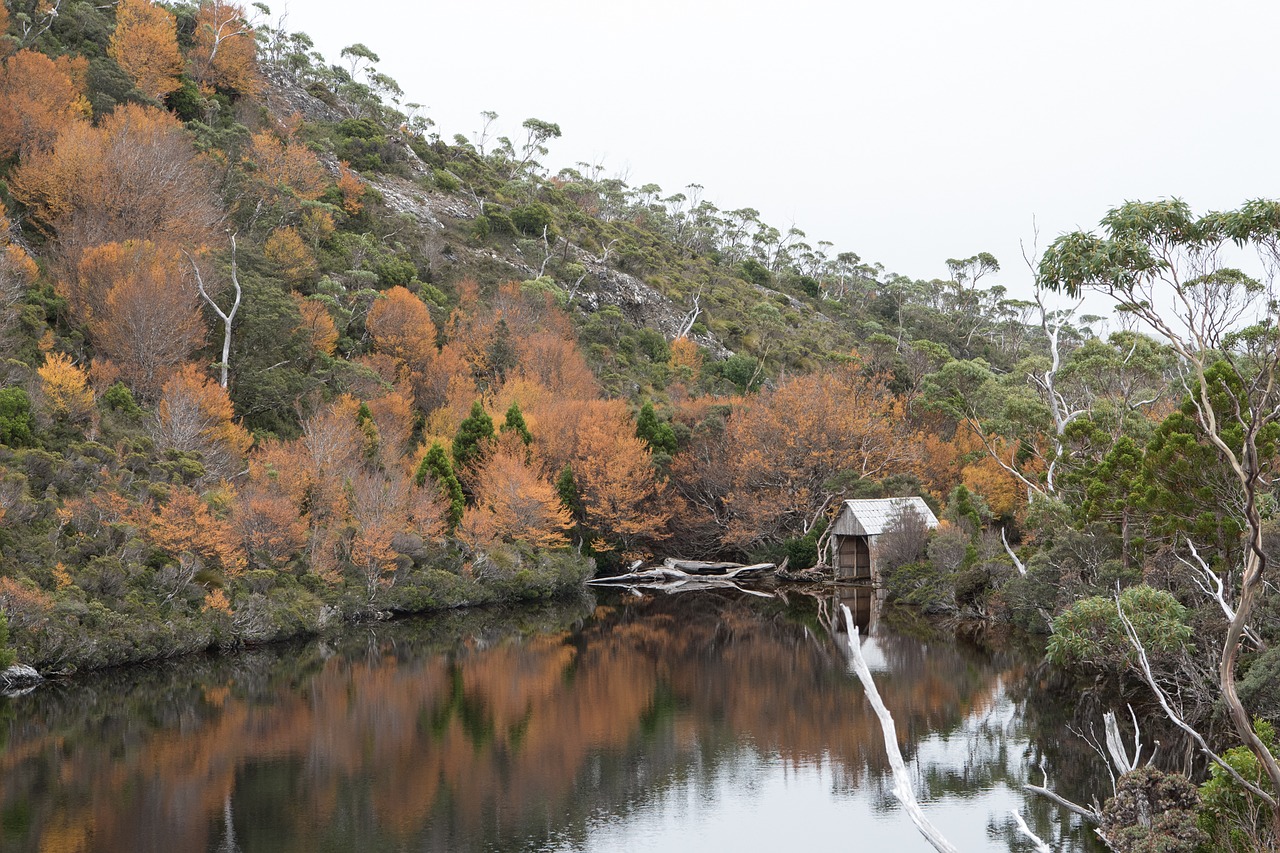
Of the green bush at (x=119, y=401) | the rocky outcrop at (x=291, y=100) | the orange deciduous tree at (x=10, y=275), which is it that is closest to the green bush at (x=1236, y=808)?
the green bush at (x=119, y=401)

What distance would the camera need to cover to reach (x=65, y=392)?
32812 millimetres

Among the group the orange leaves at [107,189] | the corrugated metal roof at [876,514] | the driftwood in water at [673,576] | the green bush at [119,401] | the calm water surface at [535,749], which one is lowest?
the calm water surface at [535,749]

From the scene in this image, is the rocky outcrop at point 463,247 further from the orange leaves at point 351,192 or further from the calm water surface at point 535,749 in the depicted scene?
the calm water surface at point 535,749

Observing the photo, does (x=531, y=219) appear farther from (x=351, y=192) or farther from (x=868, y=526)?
(x=868, y=526)

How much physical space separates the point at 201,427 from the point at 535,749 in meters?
22.2

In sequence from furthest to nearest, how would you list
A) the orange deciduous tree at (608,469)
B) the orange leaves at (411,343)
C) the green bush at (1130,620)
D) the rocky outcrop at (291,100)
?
the rocky outcrop at (291,100)
the orange leaves at (411,343)
the orange deciduous tree at (608,469)
the green bush at (1130,620)

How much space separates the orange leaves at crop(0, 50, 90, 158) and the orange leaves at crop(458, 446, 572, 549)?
1087 inches

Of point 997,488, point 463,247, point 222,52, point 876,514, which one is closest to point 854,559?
point 876,514

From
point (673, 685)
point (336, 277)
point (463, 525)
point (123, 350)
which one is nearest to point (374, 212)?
point (336, 277)

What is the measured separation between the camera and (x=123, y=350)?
39312 millimetres

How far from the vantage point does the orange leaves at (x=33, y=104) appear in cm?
4722

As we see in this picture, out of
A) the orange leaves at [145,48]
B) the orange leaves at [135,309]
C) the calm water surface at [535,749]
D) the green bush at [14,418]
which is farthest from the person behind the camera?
the orange leaves at [145,48]

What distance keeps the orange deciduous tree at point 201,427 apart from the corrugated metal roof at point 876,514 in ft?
83.9

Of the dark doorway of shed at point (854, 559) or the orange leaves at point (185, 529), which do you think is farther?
the dark doorway of shed at point (854, 559)
